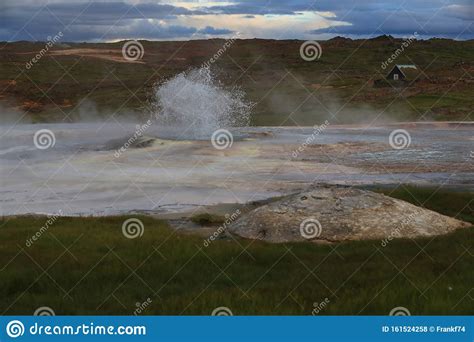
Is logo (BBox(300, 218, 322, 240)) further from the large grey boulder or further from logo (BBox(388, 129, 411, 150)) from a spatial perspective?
logo (BBox(388, 129, 411, 150))

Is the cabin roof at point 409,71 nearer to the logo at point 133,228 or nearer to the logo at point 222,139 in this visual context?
the logo at point 222,139

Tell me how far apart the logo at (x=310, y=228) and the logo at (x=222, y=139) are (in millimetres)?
21855

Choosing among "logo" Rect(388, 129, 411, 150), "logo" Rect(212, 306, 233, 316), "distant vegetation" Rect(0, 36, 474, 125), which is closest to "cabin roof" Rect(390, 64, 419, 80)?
"distant vegetation" Rect(0, 36, 474, 125)

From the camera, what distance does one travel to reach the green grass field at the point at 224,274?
9766mm

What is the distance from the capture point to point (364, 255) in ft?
44.7

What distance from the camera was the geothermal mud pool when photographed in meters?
22.9

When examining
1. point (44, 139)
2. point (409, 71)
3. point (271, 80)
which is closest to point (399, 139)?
point (44, 139)

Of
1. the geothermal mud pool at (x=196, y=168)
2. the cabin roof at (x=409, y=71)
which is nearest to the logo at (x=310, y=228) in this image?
the geothermal mud pool at (x=196, y=168)

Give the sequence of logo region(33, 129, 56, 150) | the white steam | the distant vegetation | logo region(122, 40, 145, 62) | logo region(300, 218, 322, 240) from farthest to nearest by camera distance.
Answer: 1. logo region(122, 40, 145, 62)
2. the distant vegetation
3. the white steam
4. logo region(33, 129, 56, 150)
5. logo region(300, 218, 322, 240)

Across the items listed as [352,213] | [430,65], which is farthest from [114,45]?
[352,213]

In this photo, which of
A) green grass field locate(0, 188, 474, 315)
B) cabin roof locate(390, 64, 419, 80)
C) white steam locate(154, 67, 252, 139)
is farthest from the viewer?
cabin roof locate(390, 64, 419, 80)

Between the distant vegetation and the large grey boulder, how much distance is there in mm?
47457

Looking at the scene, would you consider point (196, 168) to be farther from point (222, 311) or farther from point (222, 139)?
point (222, 311)

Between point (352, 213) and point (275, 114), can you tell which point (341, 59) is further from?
point (352, 213)
